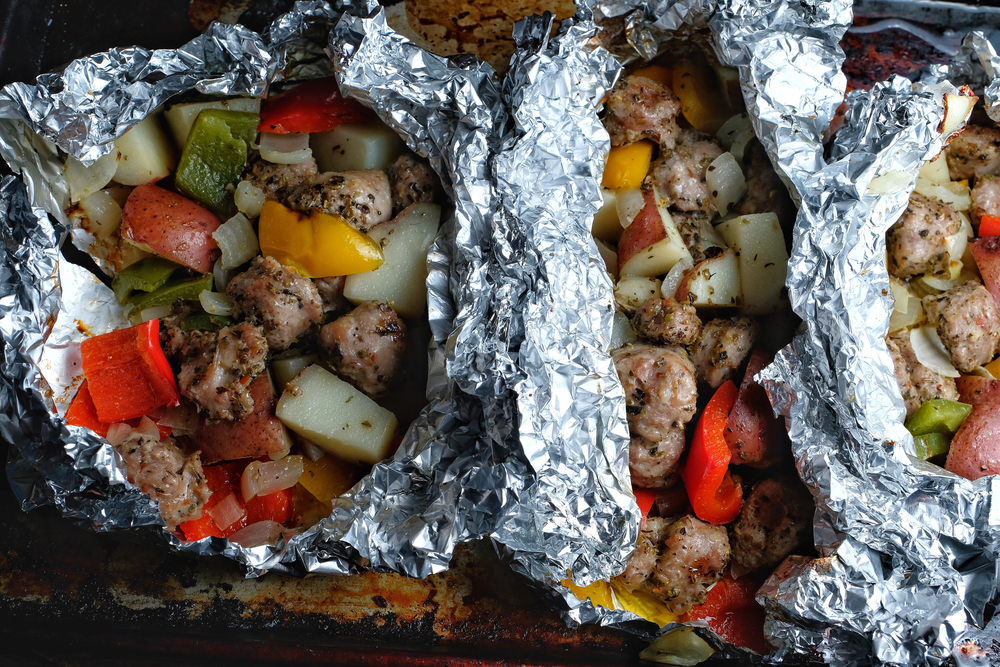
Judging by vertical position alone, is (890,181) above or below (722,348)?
above

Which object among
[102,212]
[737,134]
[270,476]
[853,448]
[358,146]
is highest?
[737,134]

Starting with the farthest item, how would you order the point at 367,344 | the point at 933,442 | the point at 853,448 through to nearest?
the point at 933,442
the point at 367,344
the point at 853,448

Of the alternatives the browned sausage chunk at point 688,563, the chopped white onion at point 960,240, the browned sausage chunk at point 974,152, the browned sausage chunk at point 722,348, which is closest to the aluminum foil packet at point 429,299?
the browned sausage chunk at point 688,563

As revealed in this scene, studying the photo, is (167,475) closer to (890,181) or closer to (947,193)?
(890,181)

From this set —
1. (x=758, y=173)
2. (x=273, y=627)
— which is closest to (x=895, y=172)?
Answer: (x=758, y=173)

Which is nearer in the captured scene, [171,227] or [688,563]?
[688,563]

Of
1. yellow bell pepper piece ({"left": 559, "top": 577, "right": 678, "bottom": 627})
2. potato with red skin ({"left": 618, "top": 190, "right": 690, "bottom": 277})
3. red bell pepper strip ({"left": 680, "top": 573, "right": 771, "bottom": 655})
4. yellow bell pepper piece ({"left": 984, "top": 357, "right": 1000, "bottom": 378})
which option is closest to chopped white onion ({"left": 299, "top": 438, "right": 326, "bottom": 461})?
yellow bell pepper piece ({"left": 559, "top": 577, "right": 678, "bottom": 627})

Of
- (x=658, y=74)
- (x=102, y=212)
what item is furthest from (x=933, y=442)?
(x=102, y=212)
